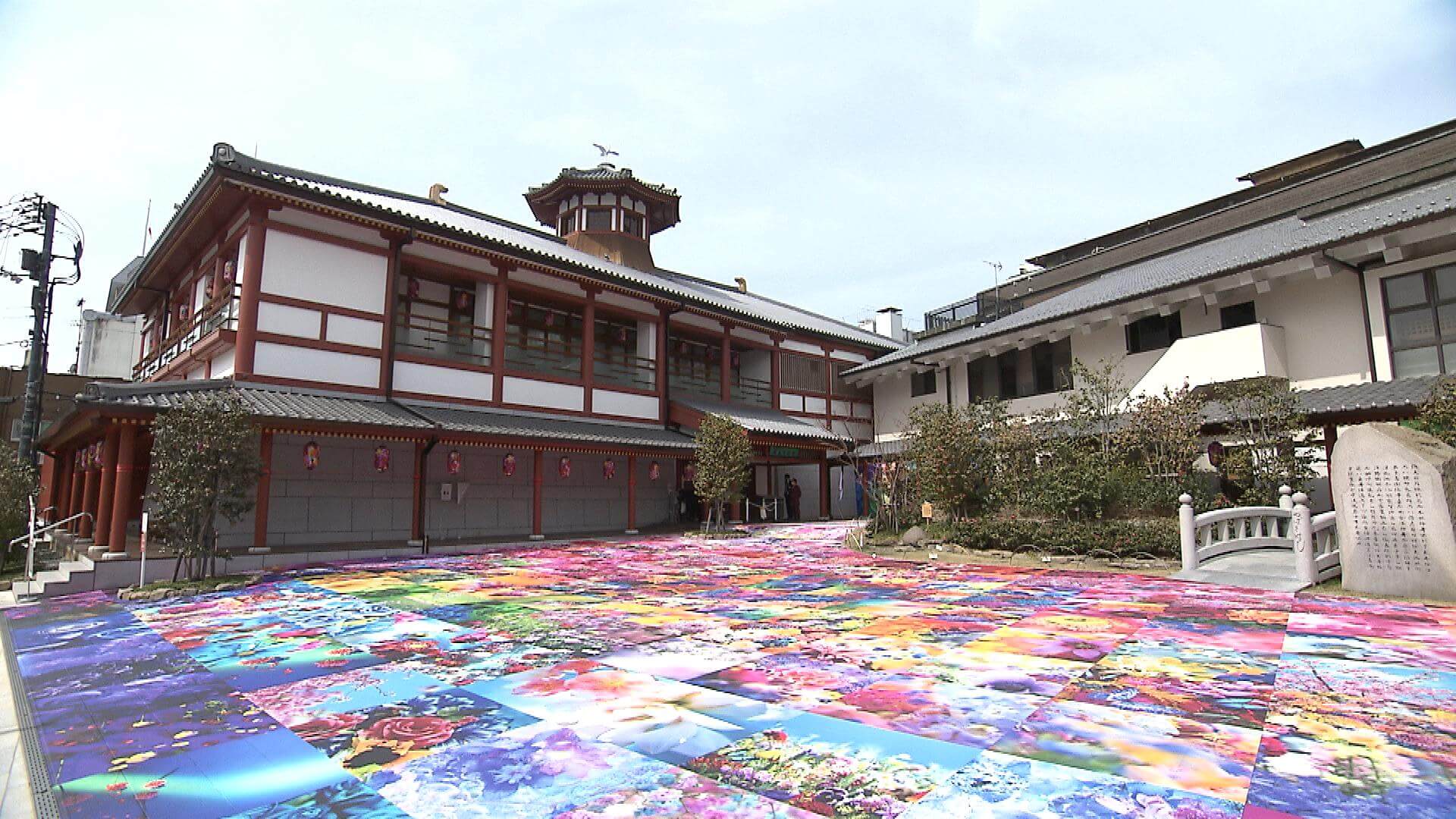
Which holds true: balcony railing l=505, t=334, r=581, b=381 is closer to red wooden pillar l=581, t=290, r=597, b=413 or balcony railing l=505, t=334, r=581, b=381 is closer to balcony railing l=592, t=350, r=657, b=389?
red wooden pillar l=581, t=290, r=597, b=413

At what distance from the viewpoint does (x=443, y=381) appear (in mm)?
15938

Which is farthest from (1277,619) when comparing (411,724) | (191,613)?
(191,613)

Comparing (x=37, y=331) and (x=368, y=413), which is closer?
(x=368, y=413)

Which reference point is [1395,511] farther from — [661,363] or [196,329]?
[196,329]

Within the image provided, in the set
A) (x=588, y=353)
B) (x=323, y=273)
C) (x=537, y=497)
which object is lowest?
(x=537, y=497)

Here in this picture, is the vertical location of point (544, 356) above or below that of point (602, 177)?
below

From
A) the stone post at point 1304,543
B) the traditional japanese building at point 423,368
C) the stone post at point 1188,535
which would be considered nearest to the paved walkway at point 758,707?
the stone post at point 1304,543

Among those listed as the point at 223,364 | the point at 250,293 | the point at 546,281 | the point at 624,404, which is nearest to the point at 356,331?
the point at 250,293

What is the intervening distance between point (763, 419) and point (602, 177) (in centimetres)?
977

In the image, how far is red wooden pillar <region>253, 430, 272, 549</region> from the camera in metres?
12.7

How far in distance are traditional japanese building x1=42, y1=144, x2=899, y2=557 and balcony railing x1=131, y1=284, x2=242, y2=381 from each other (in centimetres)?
8

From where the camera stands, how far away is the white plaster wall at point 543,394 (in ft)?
56.0

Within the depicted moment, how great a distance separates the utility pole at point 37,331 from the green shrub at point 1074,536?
22.0 meters

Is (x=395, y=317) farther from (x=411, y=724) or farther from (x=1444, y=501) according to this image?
(x=1444, y=501)
